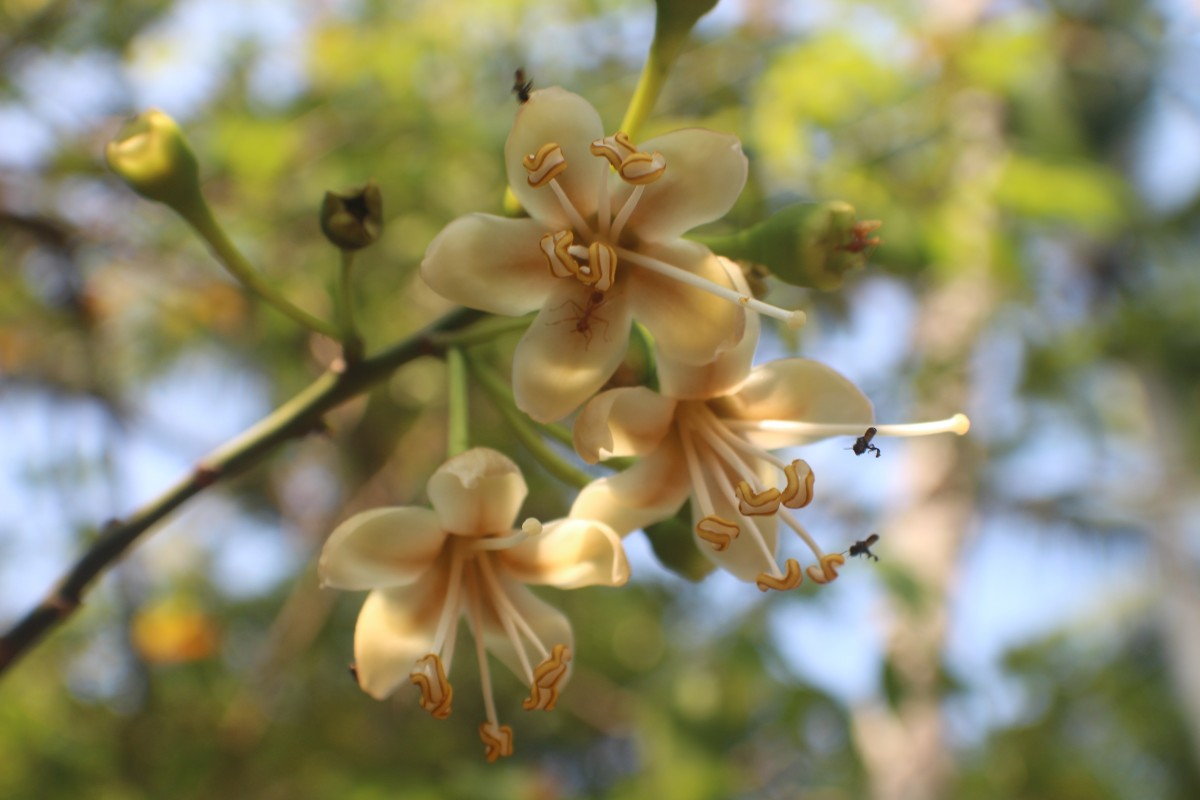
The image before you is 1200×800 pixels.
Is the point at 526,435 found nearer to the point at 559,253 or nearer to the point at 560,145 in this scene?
the point at 559,253

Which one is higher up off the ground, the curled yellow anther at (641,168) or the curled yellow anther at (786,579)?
the curled yellow anther at (641,168)

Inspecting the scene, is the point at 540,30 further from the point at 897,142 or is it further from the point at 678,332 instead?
the point at 678,332

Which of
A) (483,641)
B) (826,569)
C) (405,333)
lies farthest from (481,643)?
(405,333)

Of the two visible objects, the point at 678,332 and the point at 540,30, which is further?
the point at 540,30

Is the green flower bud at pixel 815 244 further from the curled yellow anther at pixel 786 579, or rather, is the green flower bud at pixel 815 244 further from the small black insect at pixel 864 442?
the curled yellow anther at pixel 786 579

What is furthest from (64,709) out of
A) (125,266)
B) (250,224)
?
(250,224)

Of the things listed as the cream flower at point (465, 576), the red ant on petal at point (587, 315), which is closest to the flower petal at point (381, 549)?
the cream flower at point (465, 576)

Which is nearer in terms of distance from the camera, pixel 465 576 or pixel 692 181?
pixel 692 181
